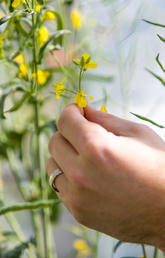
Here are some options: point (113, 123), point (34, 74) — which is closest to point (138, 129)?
point (113, 123)

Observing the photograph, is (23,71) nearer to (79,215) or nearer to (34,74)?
(34,74)

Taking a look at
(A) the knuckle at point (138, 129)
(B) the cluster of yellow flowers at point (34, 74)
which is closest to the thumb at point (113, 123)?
(A) the knuckle at point (138, 129)

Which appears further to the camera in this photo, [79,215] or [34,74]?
[34,74]

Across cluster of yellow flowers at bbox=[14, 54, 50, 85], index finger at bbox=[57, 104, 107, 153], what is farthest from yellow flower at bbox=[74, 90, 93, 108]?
cluster of yellow flowers at bbox=[14, 54, 50, 85]

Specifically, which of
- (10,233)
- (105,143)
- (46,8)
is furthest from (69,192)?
(10,233)

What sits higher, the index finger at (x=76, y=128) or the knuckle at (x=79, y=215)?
the index finger at (x=76, y=128)

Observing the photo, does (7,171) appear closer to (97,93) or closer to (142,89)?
(97,93)

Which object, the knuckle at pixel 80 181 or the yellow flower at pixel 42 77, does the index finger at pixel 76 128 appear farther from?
the yellow flower at pixel 42 77
